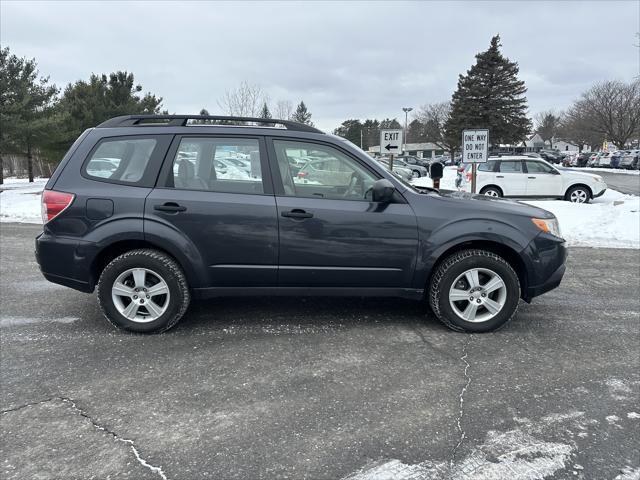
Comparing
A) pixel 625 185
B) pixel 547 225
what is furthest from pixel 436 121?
pixel 547 225

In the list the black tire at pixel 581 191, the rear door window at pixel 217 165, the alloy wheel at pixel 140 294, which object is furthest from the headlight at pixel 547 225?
the black tire at pixel 581 191

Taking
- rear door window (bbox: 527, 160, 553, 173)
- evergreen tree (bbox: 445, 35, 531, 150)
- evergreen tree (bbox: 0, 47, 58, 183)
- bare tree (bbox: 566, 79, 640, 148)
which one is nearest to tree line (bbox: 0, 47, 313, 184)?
evergreen tree (bbox: 0, 47, 58, 183)

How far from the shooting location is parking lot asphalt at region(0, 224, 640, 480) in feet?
7.82

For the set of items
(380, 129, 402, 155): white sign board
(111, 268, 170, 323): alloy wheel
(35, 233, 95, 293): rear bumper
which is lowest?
(111, 268, 170, 323): alloy wheel

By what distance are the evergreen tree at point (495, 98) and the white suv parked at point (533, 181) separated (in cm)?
3626

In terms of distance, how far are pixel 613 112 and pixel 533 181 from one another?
52197 mm

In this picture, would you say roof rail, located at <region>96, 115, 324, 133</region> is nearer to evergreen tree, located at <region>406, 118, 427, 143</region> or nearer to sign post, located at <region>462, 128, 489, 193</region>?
sign post, located at <region>462, 128, 489, 193</region>

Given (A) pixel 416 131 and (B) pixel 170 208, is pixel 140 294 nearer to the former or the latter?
(B) pixel 170 208

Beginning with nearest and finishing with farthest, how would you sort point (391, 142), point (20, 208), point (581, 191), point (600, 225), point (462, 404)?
point (462, 404)
point (600, 225)
point (391, 142)
point (20, 208)
point (581, 191)

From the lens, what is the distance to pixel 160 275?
386cm

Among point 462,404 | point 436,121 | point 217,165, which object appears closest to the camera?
point 462,404

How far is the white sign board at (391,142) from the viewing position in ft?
37.5

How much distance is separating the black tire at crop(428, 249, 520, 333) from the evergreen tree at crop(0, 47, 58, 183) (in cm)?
2361

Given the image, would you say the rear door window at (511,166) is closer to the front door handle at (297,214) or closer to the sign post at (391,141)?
the sign post at (391,141)
